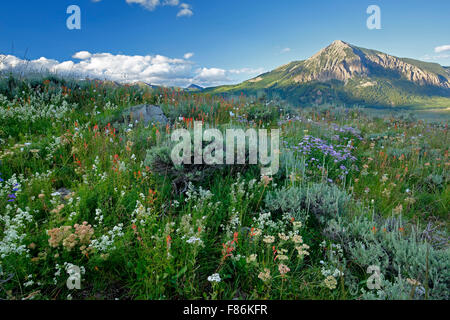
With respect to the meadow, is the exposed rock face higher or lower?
higher

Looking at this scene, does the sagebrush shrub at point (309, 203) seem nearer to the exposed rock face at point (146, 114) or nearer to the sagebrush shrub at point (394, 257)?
the sagebrush shrub at point (394, 257)

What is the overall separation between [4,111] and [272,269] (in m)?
7.00

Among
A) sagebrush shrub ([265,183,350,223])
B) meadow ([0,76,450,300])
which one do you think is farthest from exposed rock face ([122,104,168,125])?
sagebrush shrub ([265,183,350,223])

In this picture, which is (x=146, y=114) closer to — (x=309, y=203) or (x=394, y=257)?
(x=309, y=203)

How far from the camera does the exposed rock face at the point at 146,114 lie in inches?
267

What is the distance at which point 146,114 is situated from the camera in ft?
23.4

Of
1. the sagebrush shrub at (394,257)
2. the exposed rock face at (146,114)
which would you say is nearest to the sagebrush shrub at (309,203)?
the sagebrush shrub at (394,257)

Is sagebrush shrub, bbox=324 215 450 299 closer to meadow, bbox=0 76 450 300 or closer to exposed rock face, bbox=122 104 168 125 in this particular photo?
meadow, bbox=0 76 450 300

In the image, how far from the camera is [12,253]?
2.02 meters

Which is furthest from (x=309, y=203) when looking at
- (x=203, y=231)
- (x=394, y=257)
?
(x=203, y=231)

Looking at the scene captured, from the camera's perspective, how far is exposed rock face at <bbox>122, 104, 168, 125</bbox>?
22.3 feet

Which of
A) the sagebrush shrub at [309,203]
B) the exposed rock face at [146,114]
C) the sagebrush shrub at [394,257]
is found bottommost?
the sagebrush shrub at [394,257]

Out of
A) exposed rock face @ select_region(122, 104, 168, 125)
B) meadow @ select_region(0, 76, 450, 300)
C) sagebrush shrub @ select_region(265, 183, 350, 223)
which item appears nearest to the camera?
meadow @ select_region(0, 76, 450, 300)

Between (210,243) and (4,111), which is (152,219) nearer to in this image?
(210,243)
